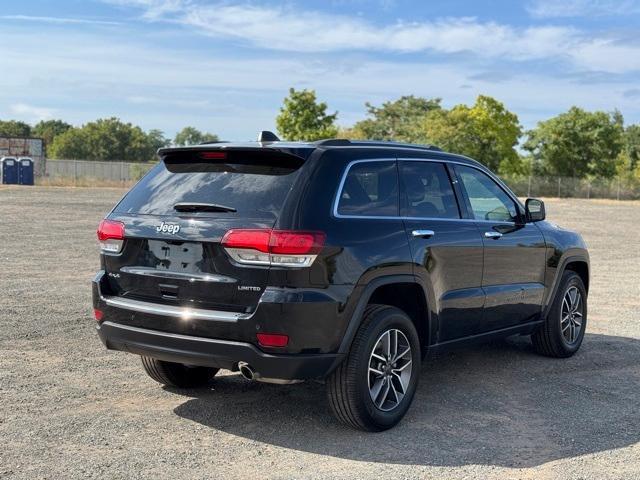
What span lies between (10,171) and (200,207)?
49151 millimetres

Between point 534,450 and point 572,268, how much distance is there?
10.7 feet

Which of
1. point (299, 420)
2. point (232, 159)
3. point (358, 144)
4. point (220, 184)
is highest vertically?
point (358, 144)

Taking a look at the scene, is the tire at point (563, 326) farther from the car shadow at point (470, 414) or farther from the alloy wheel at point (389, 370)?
the alloy wheel at point (389, 370)

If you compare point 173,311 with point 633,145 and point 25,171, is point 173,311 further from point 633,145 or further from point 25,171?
point 633,145

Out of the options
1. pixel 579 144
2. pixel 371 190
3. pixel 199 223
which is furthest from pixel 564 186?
pixel 199 223

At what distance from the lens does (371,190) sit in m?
5.48

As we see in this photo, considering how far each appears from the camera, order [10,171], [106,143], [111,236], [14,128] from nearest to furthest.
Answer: [111,236] → [10,171] → [106,143] → [14,128]

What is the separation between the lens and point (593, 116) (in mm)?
76688

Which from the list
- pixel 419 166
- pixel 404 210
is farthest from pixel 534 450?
pixel 419 166

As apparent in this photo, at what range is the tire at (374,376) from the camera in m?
5.11

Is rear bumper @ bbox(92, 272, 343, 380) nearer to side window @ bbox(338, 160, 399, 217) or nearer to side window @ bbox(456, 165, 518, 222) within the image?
side window @ bbox(338, 160, 399, 217)

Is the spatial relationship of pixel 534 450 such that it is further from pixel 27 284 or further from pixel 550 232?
pixel 27 284

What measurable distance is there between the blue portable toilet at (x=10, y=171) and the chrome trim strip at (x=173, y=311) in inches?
1912

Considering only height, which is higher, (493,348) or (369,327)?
(369,327)
